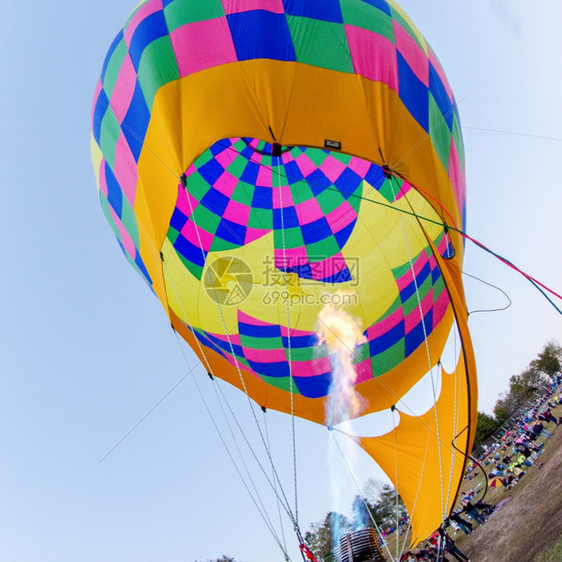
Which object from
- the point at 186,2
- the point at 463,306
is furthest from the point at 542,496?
the point at 186,2

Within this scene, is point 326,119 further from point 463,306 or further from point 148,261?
point 148,261

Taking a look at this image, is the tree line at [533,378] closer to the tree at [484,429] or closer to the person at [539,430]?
the tree at [484,429]

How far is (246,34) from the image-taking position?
4695mm

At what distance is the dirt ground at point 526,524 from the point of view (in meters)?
5.89

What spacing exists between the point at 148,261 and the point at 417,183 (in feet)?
11.1

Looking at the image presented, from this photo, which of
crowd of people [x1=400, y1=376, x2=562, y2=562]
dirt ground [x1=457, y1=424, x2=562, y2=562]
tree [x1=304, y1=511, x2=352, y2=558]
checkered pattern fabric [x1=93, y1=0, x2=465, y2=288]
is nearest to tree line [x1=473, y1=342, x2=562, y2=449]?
tree [x1=304, y1=511, x2=352, y2=558]

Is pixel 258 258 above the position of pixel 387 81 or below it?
above

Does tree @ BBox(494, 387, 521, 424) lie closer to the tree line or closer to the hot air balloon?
the tree line

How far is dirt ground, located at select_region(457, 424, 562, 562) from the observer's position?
19.3 feet
